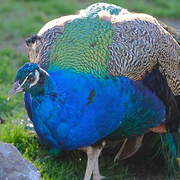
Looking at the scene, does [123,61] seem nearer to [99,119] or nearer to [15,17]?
[99,119]

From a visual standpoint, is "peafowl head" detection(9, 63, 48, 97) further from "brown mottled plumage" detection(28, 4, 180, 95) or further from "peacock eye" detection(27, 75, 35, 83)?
"brown mottled plumage" detection(28, 4, 180, 95)

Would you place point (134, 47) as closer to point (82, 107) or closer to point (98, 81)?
point (98, 81)

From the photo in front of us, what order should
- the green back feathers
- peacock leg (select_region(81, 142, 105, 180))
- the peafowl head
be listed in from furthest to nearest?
peacock leg (select_region(81, 142, 105, 180)) < the green back feathers < the peafowl head

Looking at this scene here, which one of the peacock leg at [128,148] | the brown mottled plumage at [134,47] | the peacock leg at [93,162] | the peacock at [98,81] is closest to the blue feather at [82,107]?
the peacock at [98,81]

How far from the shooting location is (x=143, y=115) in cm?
348

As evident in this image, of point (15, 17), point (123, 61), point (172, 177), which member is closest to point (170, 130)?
point (172, 177)

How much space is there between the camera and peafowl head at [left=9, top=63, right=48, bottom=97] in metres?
3.18

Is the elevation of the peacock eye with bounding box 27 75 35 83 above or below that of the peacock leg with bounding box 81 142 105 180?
above

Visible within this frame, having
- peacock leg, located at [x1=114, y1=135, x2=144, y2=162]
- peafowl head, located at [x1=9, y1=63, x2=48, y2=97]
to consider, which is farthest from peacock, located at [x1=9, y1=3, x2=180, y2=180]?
peacock leg, located at [x1=114, y1=135, x2=144, y2=162]

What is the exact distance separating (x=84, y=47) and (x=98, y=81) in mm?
261

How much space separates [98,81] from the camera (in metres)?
3.30

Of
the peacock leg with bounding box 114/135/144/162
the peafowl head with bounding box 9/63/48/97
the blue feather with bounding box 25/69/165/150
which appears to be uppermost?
the peafowl head with bounding box 9/63/48/97

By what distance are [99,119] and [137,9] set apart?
12.8 ft

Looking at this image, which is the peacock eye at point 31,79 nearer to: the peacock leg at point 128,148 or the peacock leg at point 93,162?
the peacock leg at point 93,162
